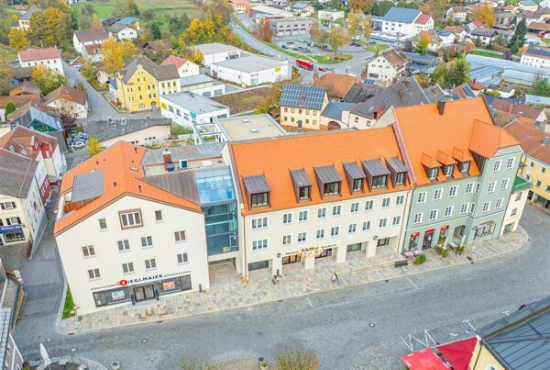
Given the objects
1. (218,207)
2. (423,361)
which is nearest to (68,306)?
(218,207)

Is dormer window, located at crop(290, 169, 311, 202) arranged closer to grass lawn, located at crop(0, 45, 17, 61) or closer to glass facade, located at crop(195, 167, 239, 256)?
glass facade, located at crop(195, 167, 239, 256)

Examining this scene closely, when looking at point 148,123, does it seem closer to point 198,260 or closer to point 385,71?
point 198,260

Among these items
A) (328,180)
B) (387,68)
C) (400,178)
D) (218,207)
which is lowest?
(387,68)

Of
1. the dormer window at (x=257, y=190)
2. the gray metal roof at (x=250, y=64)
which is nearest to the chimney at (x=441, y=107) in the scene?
the dormer window at (x=257, y=190)

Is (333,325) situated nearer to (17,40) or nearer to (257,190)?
(257,190)

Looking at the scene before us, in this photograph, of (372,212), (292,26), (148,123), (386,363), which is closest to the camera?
(386,363)

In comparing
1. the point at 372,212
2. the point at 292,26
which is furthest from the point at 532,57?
the point at 372,212

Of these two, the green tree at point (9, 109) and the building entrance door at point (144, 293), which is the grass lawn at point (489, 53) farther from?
the building entrance door at point (144, 293)
